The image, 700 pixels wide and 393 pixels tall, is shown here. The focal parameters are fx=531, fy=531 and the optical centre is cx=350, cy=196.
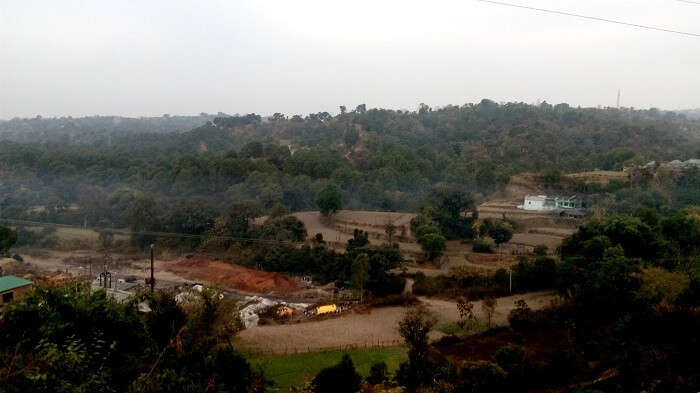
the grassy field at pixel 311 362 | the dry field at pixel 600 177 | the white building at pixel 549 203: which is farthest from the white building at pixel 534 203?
the grassy field at pixel 311 362

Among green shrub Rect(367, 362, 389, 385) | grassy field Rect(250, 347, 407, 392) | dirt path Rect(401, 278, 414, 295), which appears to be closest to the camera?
green shrub Rect(367, 362, 389, 385)

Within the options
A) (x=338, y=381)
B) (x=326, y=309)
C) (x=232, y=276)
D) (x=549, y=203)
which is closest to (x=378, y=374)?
(x=338, y=381)

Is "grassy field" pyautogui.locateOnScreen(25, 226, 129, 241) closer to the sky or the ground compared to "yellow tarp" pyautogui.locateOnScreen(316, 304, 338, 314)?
closer to the ground

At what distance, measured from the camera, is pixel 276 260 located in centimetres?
2253

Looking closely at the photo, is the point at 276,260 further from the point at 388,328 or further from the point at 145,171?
the point at 145,171

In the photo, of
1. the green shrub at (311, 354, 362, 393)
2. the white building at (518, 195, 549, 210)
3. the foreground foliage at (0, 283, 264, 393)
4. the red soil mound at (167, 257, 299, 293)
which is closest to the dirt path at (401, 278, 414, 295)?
the red soil mound at (167, 257, 299, 293)

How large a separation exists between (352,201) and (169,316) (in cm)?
2224

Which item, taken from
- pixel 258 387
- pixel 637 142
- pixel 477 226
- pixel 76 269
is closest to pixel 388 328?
pixel 258 387

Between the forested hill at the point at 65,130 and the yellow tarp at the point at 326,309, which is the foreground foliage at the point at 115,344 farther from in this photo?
the forested hill at the point at 65,130

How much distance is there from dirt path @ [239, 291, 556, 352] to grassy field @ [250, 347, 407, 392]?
0.65m

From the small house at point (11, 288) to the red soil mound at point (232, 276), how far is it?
627 centimetres

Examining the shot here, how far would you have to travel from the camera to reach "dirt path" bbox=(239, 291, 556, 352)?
46.7ft

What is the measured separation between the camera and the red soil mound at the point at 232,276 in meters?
20.6

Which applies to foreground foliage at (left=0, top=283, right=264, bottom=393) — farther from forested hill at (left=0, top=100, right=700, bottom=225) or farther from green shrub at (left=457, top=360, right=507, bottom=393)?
forested hill at (left=0, top=100, right=700, bottom=225)
